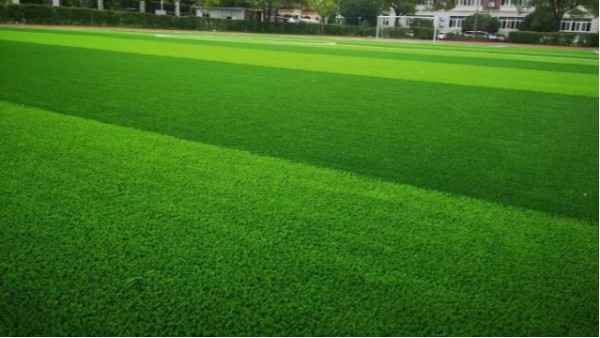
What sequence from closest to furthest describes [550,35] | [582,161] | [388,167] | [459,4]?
[388,167] < [582,161] < [550,35] < [459,4]

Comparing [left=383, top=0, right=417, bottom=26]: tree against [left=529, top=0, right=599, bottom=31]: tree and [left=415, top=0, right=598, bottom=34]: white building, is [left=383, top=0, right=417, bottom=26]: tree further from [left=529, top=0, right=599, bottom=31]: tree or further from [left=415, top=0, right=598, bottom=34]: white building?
[left=529, top=0, right=599, bottom=31]: tree

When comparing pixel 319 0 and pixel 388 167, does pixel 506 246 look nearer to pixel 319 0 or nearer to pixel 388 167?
pixel 388 167

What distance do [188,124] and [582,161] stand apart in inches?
157

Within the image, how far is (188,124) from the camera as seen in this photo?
5.12 meters

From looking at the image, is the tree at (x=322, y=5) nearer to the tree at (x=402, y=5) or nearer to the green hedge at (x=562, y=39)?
the tree at (x=402, y=5)

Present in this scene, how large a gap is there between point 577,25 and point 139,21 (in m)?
55.5

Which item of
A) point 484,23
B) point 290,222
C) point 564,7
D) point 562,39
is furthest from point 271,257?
point 484,23

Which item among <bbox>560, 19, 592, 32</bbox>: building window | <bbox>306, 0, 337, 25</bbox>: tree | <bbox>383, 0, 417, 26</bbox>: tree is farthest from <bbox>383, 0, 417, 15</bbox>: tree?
<bbox>560, 19, 592, 32</bbox>: building window

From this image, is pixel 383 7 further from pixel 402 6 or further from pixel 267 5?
pixel 267 5

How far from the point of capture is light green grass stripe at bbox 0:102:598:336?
195cm

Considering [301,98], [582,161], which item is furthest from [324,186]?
[301,98]

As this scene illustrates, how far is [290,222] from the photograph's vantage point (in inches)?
110

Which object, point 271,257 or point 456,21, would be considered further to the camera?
point 456,21

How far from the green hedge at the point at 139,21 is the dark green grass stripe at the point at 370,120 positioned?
2556 centimetres
